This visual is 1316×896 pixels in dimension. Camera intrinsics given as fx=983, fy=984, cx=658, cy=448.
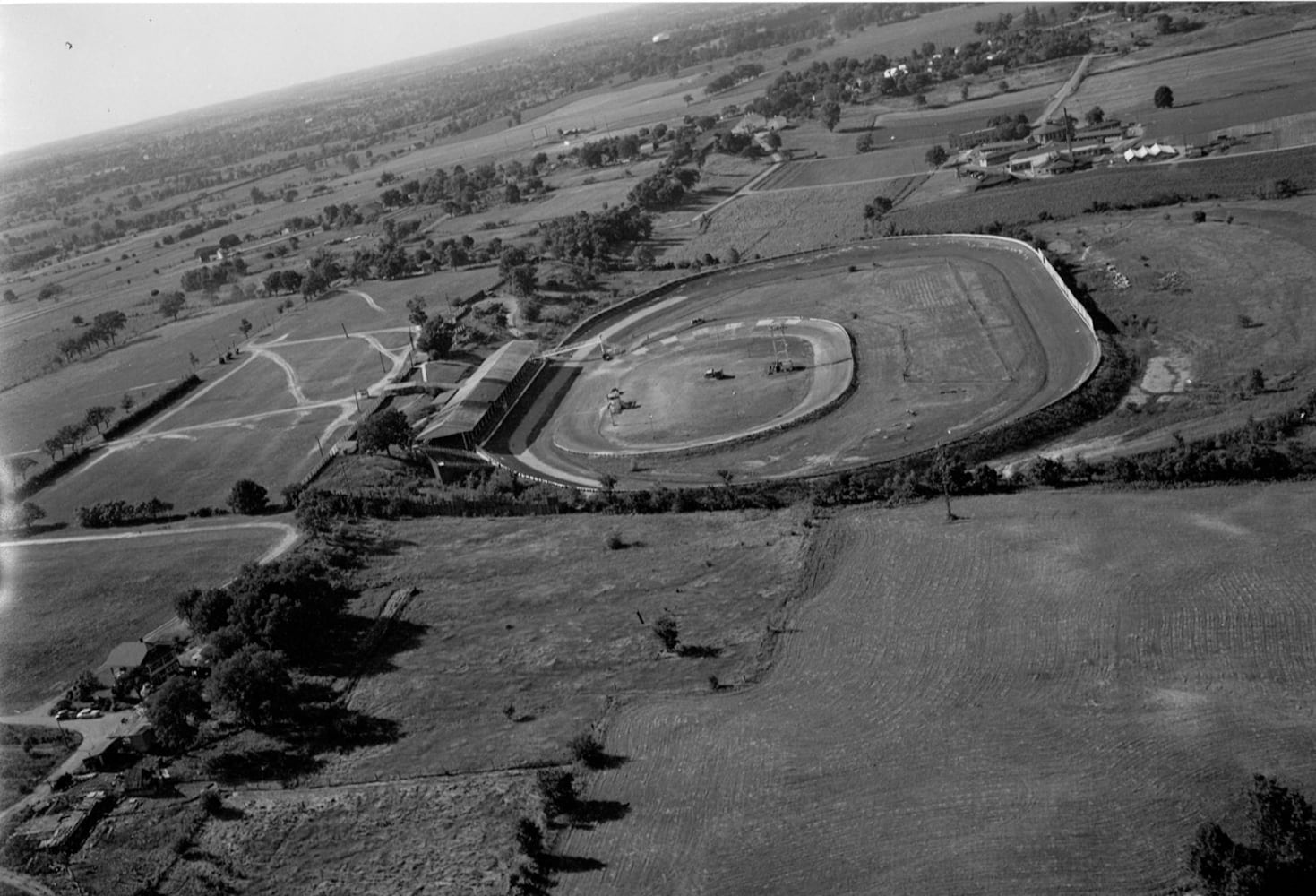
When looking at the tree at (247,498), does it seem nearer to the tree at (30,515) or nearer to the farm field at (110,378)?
the tree at (30,515)

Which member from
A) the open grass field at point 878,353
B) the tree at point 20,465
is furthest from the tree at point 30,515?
the open grass field at point 878,353

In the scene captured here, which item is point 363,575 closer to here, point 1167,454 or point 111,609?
point 111,609

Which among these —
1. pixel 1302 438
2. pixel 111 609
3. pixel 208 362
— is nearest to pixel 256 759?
pixel 111 609

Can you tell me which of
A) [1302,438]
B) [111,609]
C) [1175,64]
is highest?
[1175,64]

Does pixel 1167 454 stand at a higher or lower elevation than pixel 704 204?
lower

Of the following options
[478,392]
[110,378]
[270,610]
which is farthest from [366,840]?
[110,378]

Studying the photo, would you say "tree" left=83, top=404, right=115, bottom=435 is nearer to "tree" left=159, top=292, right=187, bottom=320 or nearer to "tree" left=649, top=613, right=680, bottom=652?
"tree" left=159, top=292, right=187, bottom=320
